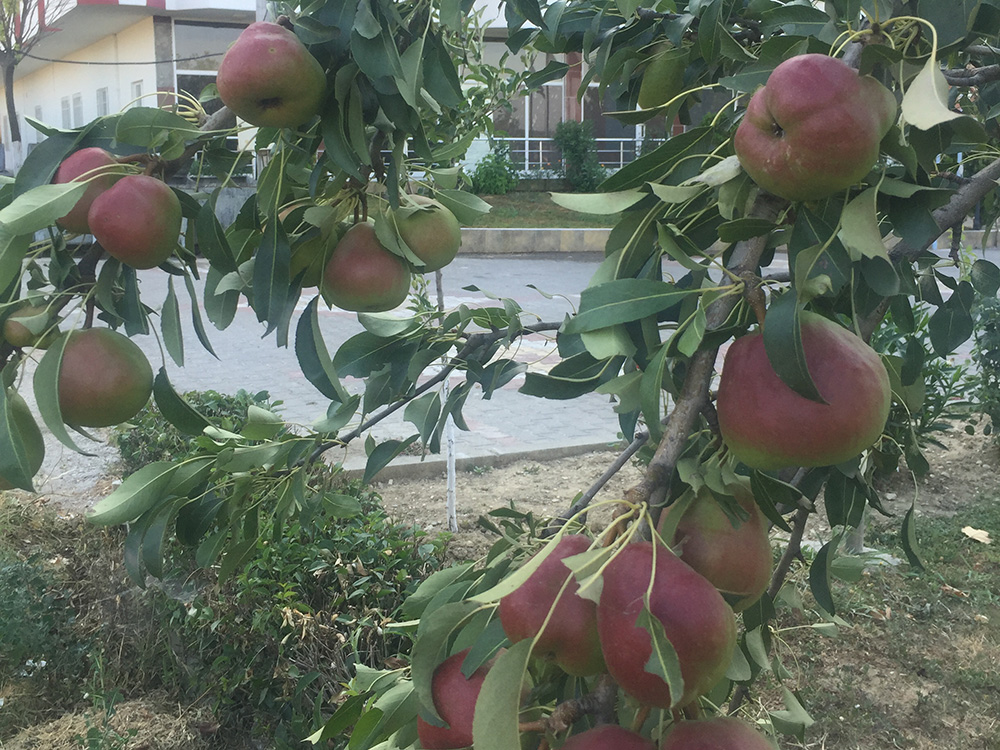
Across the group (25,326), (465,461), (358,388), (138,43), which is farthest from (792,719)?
(138,43)

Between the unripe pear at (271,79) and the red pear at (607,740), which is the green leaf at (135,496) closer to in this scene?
the unripe pear at (271,79)

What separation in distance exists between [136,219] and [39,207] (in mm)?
91

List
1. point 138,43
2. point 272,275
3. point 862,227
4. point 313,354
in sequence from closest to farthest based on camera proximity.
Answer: point 862,227 < point 272,275 < point 313,354 < point 138,43

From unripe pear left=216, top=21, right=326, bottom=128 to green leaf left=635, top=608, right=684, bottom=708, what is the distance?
2.19ft

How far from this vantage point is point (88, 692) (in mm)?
2725

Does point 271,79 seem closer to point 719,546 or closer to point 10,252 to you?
point 10,252

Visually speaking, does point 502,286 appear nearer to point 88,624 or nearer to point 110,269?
point 88,624

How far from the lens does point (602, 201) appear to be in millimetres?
819

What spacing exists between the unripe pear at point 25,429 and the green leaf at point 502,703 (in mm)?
590

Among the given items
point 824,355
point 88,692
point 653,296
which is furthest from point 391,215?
point 88,692

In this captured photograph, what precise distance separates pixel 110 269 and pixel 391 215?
35cm

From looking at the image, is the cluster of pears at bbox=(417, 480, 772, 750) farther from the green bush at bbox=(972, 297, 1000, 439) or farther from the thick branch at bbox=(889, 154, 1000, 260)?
the green bush at bbox=(972, 297, 1000, 439)

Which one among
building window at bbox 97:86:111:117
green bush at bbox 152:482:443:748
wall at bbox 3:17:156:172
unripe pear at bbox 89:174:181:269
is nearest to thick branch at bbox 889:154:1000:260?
unripe pear at bbox 89:174:181:269

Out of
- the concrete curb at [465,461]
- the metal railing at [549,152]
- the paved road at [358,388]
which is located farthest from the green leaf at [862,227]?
the metal railing at [549,152]
